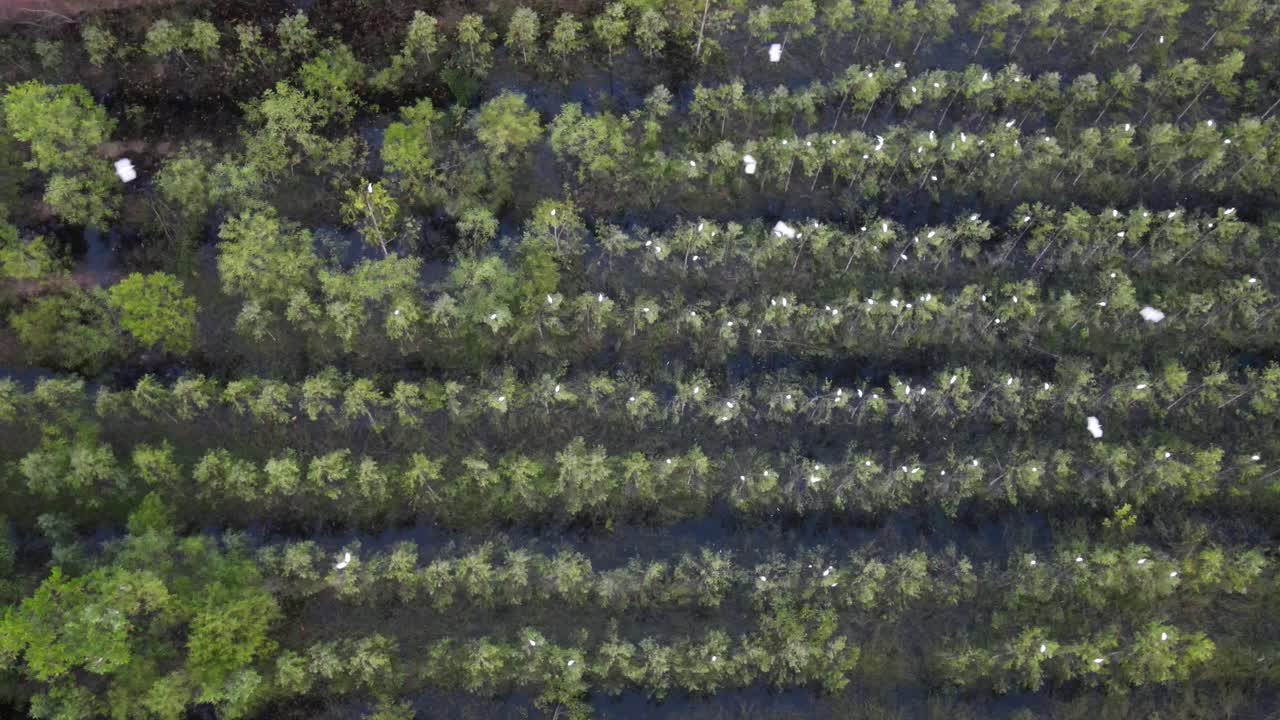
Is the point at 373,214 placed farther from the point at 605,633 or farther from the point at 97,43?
the point at 605,633

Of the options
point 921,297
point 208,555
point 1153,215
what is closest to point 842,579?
point 921,297

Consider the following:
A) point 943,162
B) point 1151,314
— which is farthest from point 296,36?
point 1151,314

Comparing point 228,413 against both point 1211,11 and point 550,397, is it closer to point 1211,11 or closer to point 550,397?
point 550,397

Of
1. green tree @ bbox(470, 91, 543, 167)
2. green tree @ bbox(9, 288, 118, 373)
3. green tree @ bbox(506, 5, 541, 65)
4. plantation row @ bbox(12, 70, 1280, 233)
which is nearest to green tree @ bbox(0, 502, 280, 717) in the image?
green tree @ bbox(9, 288, 118, 373)

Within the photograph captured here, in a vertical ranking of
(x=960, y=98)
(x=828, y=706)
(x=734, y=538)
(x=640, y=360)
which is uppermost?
(x=960, y=98)

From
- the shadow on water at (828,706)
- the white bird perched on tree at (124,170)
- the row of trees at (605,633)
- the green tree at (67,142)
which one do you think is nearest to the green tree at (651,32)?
the white bird perched on tree at (124,170)

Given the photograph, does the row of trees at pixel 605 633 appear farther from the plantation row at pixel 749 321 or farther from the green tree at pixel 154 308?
the plantation row at pixel 749 321
